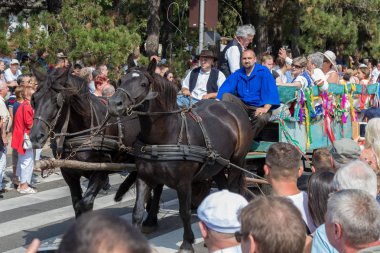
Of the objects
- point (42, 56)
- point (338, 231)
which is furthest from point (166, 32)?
point (338, 231)

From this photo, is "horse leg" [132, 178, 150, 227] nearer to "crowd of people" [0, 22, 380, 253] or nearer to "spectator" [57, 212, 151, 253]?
"crowd of people" [0, 22, 380, 253]

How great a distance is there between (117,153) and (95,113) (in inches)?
21.1

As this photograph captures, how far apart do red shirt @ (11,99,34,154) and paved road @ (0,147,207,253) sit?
2.51ft

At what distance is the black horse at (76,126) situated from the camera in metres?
7.09

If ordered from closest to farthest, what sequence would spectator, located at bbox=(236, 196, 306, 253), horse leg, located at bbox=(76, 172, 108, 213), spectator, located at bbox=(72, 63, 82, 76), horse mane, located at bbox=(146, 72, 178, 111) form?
spectator, located at bbox=(236, 196, 306, 253) < horse mane, located at bbox=(146, 72, 178, 111) < horse leg, located at bbox=(76, 172, 108, 213) < spectator, located at bbox=(72, 63, 82, 76)

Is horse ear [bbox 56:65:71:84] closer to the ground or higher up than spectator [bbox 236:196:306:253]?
higher up

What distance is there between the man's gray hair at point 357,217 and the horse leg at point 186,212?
3538 mm

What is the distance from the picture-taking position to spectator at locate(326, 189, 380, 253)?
11.8 ft

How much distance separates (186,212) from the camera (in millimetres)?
7227

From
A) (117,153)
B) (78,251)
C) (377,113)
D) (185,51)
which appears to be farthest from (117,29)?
(78,251)

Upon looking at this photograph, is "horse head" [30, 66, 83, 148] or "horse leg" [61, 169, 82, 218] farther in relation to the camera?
"horse leg" [61, 169, 82, 218]

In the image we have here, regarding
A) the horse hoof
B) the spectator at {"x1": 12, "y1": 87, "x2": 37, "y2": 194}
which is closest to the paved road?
the horse hoof

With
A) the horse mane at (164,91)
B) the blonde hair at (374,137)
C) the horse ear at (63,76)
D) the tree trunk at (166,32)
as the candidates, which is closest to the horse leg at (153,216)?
the horse mane at (164,91)

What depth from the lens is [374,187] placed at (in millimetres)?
4441
